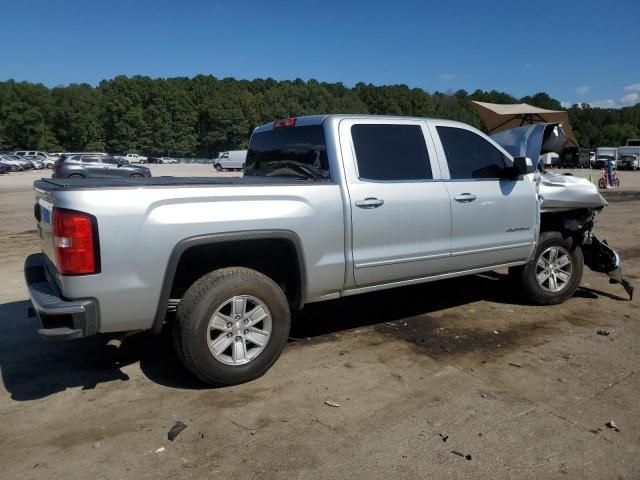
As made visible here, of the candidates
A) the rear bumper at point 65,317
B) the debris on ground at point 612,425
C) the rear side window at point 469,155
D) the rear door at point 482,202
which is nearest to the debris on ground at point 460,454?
the debris on ground at point 612,425

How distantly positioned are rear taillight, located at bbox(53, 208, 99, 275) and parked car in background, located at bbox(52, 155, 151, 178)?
22.7 m

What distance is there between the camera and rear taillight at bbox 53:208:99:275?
3141 mm

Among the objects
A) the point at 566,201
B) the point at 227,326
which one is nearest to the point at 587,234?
the point at 566,201

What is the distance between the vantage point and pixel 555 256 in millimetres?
5742

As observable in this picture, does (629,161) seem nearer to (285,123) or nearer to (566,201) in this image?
(566,201)

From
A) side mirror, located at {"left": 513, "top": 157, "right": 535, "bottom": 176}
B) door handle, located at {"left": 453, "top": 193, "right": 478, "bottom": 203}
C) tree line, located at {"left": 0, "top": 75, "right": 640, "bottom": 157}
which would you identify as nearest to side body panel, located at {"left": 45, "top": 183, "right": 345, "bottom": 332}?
door handle, located at {"left": 453, "top": 193, "right": 478, "bottom": 203}

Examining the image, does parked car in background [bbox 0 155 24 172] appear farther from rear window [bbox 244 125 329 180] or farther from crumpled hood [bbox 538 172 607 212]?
crumpled hood [bbox 538 172 607 212]

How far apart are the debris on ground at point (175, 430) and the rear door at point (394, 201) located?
1.72 meters

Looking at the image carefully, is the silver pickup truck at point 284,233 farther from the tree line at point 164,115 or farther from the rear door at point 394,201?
the tree line at point 164,115

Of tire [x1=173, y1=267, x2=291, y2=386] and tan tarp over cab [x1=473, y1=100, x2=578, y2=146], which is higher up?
tan tarp over cab [x1=473, y1=100, x2=578, y2=146]

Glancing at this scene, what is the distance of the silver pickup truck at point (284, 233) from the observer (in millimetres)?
3254

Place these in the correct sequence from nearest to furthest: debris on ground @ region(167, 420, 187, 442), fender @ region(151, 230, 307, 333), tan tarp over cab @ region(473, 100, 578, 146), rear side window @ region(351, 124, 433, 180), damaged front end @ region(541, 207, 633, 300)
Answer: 1. debris on ground @ region(167, 420, 187, 442)
2. fender @ region(151, 230, 307, 333)
3. rear side window @ region(351, 124, 433, 180)
4. damaged front end @ region(541, 207, 633, 300)
5. tan tarp over cab @ region(473, 100, 578, 146)

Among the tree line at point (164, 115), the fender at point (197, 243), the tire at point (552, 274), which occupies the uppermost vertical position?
the tree line at point (164, 115)

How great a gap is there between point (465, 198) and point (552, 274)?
1740 millimetres
